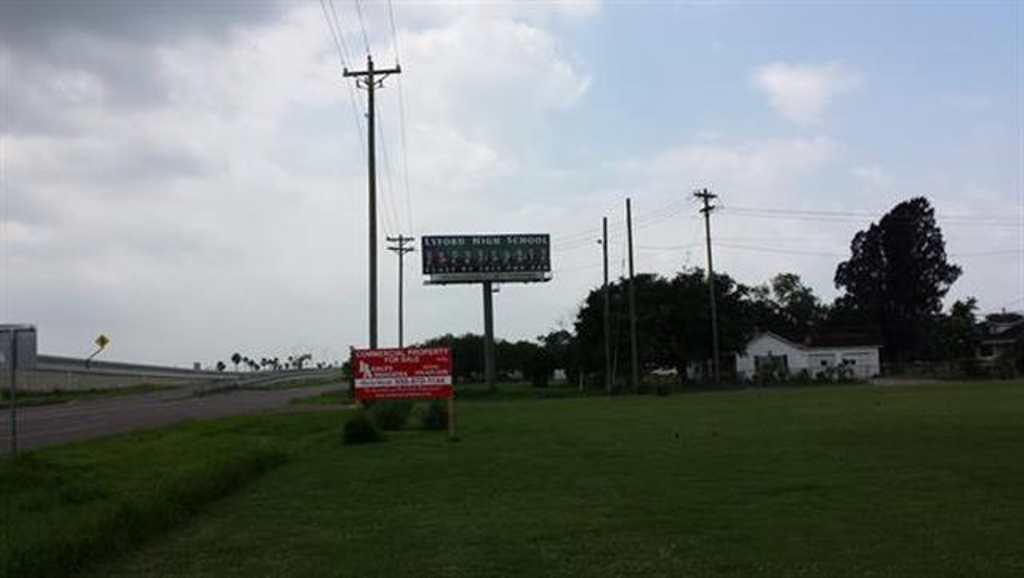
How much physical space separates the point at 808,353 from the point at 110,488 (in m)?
89.3

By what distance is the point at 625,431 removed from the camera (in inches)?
1059

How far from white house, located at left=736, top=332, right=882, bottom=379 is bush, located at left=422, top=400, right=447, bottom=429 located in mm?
68372

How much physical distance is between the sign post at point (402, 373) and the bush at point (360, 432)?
1695 millimetres

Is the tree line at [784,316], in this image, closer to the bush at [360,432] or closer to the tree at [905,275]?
the tree at [905,275]

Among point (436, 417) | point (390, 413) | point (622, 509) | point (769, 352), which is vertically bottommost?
point (622, 509)

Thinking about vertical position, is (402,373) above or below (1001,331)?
below

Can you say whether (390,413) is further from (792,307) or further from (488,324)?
(792,307)

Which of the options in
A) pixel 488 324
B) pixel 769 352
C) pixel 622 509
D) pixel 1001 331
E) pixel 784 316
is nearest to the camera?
pixel 622 509

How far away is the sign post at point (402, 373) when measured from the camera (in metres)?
27.6

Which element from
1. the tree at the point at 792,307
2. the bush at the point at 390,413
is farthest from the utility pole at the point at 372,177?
the tree at the point at 792,307

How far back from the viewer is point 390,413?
30250 millimetres

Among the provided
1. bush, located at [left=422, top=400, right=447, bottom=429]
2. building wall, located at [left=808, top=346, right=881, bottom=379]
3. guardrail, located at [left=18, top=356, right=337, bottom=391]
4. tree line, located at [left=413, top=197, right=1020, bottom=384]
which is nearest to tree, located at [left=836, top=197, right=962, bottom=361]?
tree line, located at [left=413, top=197, right=1020, bottom=384]

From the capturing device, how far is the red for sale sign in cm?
2756

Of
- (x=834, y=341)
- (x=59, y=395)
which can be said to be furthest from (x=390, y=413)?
(x=834, y=341)
